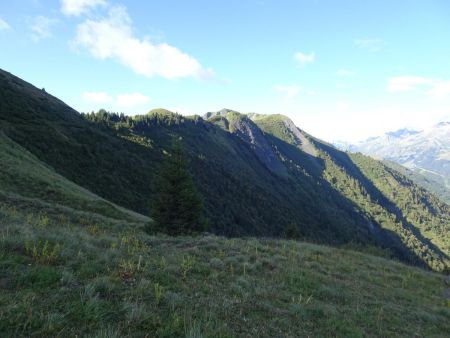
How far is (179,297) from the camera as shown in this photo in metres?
7.14

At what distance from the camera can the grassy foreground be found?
5379 mm

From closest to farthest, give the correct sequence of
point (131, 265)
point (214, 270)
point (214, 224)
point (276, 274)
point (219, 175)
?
point (131, 265) → point (214, 270) → point (276, 274) → point (214, 224) → point (219, 175)

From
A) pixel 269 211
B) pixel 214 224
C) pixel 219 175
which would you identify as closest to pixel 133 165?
pixel 214 224

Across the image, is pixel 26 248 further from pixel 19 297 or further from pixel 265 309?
pixel 265 309

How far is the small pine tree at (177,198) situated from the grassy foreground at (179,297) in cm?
886

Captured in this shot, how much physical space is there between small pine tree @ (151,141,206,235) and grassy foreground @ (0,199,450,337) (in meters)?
8.86

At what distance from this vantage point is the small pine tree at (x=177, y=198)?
77.5ft

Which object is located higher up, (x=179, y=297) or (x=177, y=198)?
(x=179, y=297)

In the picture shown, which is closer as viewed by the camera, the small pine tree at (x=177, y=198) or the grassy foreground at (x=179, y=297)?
the grassy foreground at (x=179, y=297)

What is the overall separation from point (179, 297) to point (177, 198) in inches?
683

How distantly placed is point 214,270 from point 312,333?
4302 millimetres

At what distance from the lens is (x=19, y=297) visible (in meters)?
5.51

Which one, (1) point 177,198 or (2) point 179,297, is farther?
(1) point 177,198

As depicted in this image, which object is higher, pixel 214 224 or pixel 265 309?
pixel 265 309
